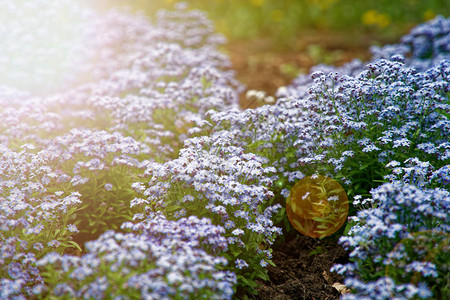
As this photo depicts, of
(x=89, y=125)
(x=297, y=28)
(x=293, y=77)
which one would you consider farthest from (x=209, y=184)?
(x=297, y=28)

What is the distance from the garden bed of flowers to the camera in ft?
10.7

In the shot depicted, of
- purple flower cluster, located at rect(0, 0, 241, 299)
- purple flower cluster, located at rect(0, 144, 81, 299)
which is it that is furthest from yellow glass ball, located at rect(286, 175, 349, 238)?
purple flower cluster, located at rect(0, 144, 81, 299)

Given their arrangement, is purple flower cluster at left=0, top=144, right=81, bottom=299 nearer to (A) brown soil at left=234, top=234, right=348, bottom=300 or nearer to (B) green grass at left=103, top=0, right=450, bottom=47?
(A) brown soil at left=234, top=234, right=348, bottom=300

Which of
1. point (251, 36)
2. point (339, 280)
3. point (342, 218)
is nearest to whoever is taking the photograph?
point (339, 280)

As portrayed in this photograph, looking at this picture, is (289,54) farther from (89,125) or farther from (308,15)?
(89,125)

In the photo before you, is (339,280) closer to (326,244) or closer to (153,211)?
(326,244)

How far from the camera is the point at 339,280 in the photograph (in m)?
4.31

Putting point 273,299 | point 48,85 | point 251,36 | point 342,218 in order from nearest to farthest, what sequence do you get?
point 273,299, point 342,218, point 48,85, point 251,36

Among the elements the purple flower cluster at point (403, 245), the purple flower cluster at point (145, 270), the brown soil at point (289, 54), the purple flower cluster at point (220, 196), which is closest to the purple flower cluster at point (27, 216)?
the purple flower cluster at point (145, 270)

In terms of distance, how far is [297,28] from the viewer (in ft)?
38.9

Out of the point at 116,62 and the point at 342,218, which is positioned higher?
the point at 116,62

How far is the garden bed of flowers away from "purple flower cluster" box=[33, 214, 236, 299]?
0.01m

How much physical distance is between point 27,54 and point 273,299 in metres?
6.69

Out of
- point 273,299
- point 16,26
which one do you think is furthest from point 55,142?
point 16,26
